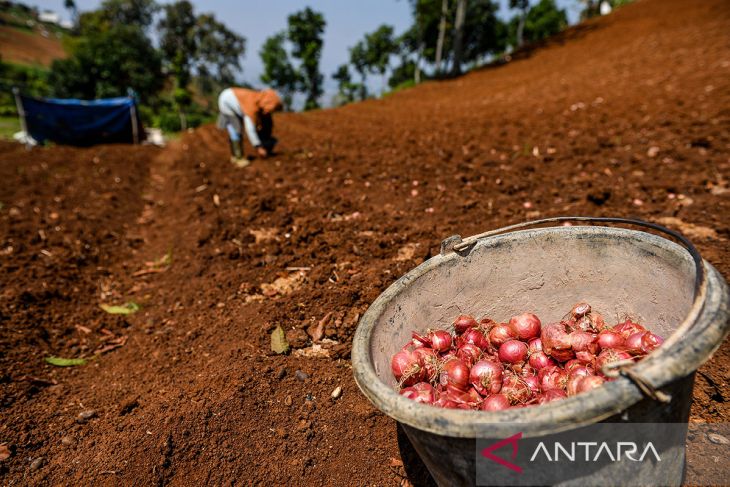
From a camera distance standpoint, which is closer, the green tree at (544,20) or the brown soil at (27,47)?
the green tree at (544,20)

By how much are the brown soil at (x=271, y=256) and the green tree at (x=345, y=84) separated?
37.5m

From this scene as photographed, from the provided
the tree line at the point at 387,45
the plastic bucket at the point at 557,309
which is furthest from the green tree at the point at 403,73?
the plastic bucket at the point at 557,309

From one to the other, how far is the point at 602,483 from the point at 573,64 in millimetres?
17820

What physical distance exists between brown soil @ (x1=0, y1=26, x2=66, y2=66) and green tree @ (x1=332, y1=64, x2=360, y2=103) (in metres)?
33.5

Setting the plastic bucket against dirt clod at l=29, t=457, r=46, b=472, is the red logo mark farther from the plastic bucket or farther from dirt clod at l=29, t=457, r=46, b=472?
dirt clod at l=29, t=457, r=46, b=472

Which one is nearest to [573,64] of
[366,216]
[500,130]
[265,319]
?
[500,130]

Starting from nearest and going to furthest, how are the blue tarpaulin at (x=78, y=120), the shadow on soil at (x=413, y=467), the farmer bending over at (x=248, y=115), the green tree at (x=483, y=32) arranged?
the shadow on soil at (x=413, y=467), the farmer bending over at (x=248, y=115), the blue tarpaulin at (x=78, y=120), the green tree at (x=483, y=32)

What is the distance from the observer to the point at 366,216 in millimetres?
4832

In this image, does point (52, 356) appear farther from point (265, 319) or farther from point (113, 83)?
point (113, 83)

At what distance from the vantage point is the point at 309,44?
3988 cm

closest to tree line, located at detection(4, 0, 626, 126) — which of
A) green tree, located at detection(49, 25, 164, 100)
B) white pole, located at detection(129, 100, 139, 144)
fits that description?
green tree, located at detection(49, 25, 164, 100)

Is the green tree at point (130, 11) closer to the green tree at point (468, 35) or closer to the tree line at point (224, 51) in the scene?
the tree line at point (224, 51)

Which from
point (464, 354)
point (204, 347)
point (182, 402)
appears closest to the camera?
point (464, 354)

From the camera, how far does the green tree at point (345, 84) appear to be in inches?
1753
